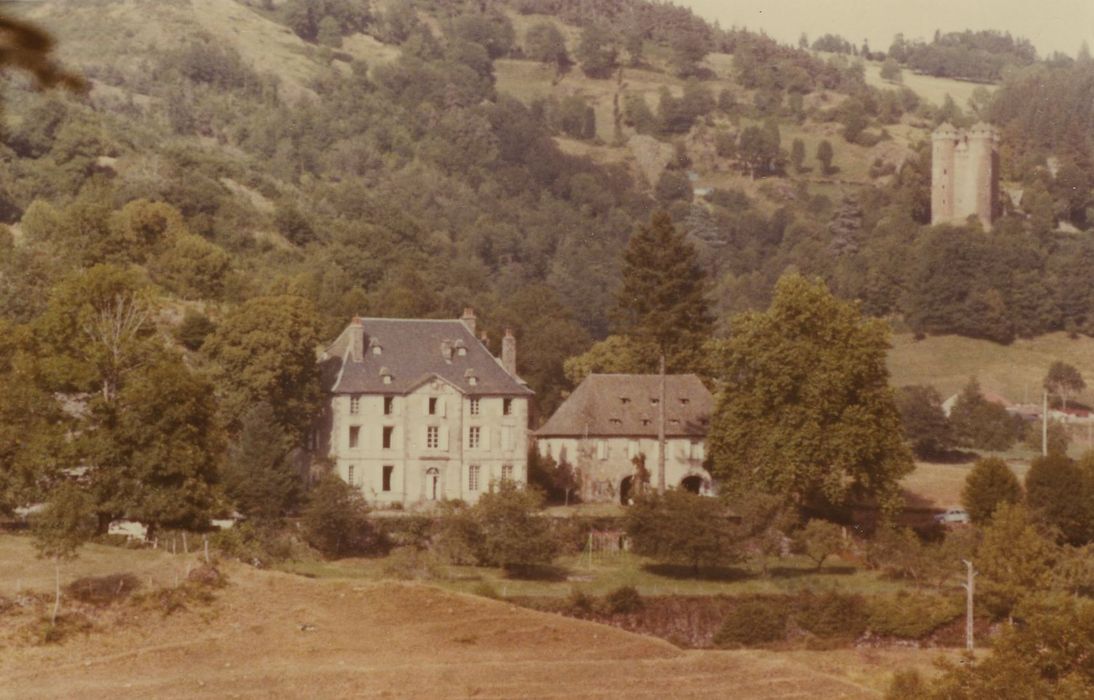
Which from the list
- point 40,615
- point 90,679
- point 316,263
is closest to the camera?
point 90,679

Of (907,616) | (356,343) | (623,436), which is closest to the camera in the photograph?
(907,616)

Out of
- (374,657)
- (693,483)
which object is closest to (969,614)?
(374,657)

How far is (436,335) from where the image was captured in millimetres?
83688

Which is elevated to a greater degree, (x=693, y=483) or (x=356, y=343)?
(x=356, y=343)

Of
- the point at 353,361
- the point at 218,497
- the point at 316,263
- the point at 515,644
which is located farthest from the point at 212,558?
the point at 316,263

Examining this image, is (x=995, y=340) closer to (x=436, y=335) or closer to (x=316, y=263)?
(x=316, y=263)

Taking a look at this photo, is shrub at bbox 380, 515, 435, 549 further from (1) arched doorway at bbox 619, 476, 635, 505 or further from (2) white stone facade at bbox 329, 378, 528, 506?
(1) arched doorway at bbox 619, 476, 635, 505

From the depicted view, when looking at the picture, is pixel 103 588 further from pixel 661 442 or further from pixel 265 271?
pixel 265 271

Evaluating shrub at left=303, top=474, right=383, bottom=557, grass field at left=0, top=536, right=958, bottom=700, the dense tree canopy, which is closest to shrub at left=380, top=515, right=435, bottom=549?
shrub at left=303, top=474, right=383, bottom=557

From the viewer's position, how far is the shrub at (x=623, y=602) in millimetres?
63281

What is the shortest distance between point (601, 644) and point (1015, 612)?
61.6 feet

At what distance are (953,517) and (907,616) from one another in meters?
18.7

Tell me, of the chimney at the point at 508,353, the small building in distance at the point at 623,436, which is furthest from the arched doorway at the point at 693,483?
the chimney at the point at 508,353

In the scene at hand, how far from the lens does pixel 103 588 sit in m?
53.2
